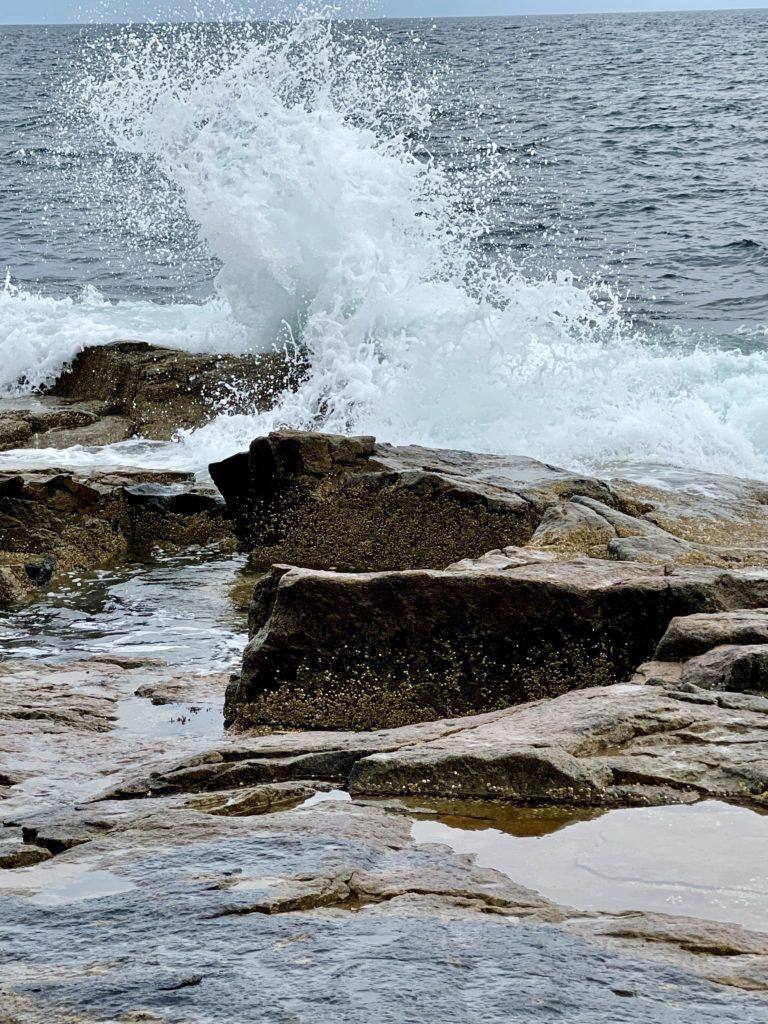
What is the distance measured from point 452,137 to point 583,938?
3104cm

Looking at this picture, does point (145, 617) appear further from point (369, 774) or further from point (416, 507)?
point (369, 774)

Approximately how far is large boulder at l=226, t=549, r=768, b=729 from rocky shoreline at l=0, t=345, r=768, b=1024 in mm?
12

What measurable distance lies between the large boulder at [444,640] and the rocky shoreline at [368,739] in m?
0.01

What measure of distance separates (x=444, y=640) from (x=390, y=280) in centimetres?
925

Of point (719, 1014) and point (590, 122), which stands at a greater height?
point (590, 122)

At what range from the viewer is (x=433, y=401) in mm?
11484

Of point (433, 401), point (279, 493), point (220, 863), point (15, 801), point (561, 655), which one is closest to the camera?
point (220, 863)

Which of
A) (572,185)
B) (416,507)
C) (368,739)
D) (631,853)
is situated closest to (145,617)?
(416,507)

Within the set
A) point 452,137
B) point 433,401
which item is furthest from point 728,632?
point 452,137

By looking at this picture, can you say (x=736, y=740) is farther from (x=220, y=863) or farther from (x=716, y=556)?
(x=716, y=556)

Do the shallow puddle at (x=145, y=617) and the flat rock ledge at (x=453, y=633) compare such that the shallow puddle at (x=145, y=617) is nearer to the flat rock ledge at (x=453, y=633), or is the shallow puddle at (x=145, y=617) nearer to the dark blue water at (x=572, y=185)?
the flat rock ledge at (x=453, y=633)

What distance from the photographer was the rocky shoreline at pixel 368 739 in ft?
7.32

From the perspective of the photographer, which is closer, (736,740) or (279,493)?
(736,740)

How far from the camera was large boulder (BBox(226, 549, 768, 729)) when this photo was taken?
15.3 ft
